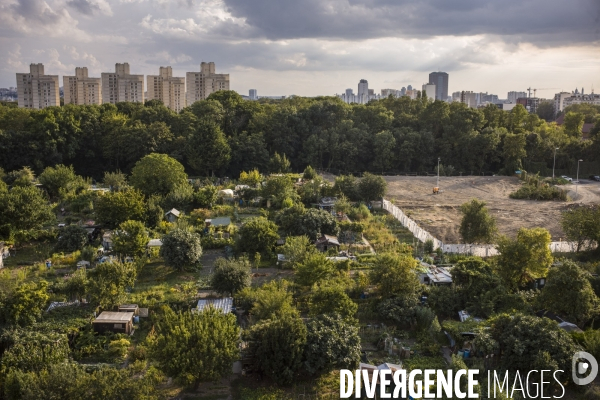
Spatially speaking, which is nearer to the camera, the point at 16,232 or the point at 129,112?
the point at 16,232

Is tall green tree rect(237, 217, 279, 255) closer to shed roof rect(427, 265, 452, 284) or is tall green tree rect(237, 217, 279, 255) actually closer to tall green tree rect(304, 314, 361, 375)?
shed roof rect(427, 265, 452, 284)

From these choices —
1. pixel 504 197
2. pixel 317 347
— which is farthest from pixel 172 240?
pixel 504 197

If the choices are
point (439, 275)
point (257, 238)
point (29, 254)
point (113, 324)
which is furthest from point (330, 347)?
point (29, 254)

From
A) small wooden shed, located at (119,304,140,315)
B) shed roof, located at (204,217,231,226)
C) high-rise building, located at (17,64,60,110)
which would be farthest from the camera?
high-rise building, located at (17,64,60,110)

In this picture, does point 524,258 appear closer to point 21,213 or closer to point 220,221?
point 220,221

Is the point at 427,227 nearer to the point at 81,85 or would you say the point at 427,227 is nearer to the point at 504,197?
the point at 504,197

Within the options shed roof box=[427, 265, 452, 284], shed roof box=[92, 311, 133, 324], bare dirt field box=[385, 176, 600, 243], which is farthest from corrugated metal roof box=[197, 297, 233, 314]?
bare dirt field box=[385, 176, 600, 243]
